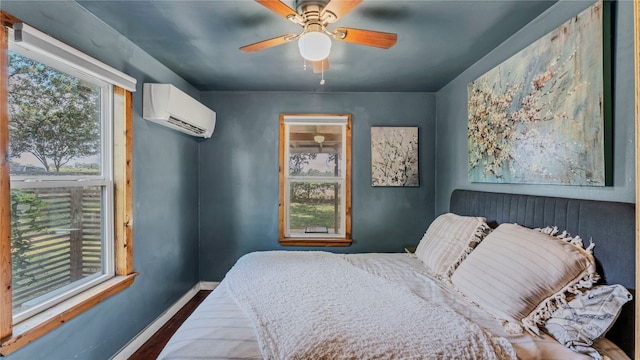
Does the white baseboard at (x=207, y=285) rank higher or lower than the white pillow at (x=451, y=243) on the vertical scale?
lower

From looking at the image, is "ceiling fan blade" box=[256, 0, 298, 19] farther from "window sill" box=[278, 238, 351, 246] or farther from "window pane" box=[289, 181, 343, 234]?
"window sill" box=[278, 238, 351, 246]

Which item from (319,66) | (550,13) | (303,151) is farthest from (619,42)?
(303,151)

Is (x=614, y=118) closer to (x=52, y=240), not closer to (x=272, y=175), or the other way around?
(x=272, y=175)

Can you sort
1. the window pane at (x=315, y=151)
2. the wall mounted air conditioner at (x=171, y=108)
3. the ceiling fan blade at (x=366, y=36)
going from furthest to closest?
the window pane at (x=315, y=151)
the wall mounted air conditioner at (x=171, y=108)
the ceiling fan blade at (x=366, y=36)

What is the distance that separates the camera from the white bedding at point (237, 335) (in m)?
1.15

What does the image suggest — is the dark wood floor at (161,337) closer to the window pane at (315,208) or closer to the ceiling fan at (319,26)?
the window pane at (315,208)

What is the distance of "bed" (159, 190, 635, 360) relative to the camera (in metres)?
1.15

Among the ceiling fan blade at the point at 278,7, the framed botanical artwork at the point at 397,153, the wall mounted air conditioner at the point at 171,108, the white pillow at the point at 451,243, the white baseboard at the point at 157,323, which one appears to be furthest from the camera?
the framed botanical artwork at the point at 397,153

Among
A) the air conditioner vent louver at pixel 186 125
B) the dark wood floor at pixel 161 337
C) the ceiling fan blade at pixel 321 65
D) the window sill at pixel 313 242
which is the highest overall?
the ceiling fan blade at pixel 321 65

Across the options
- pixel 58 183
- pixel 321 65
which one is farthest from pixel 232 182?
pixel 321 65

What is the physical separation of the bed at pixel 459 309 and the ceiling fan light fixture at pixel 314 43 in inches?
53.6

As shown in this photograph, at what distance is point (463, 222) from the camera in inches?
84.8

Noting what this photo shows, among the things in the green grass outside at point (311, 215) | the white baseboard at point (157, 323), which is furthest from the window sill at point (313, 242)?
the white baseboard at point (157, 323)

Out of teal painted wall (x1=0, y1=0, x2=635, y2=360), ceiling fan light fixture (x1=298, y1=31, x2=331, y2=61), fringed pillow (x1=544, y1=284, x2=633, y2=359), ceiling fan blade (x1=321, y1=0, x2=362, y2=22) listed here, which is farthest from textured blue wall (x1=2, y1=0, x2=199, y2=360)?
fringed pillow (x1=544, y1=284, x2=633, y2=359)
